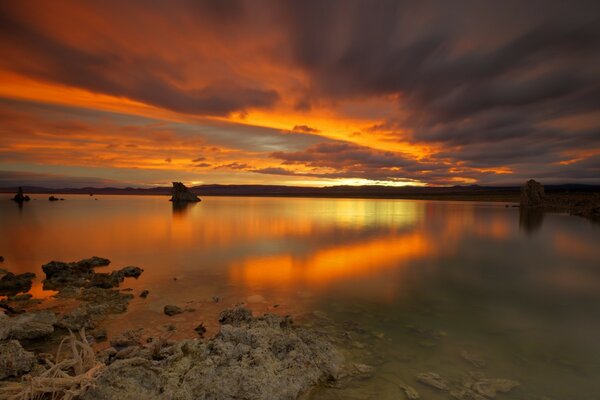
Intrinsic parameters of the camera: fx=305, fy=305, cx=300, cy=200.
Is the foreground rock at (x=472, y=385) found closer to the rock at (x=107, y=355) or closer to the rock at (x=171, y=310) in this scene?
the rock at (x=107, y=355)

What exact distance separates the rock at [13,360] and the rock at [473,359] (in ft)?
28.3

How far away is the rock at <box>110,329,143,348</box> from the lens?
23.3 ft

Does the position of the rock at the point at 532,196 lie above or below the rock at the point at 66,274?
above

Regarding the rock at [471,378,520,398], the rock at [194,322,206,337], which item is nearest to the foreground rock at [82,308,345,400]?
the rock at [194,322,206,337]

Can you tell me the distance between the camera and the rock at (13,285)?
11.5 m

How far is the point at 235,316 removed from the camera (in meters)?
8.48

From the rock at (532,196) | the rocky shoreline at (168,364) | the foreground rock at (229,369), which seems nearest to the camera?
the rocky shoreline at (168,364)

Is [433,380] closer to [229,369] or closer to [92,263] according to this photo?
[229,369]

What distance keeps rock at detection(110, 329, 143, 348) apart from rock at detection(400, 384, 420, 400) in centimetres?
589

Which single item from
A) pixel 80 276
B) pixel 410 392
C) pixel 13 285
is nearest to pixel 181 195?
pixel 80 276

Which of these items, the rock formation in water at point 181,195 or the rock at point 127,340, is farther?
the rock formation in water at point 181,195

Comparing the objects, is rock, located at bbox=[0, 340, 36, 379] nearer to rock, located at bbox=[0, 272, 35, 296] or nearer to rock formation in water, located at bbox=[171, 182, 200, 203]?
rock, located at bbox=[0, 272, 35, 296]

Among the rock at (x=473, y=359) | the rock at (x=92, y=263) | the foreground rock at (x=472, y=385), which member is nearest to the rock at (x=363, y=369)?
the foreground rock at (x=472, y=385)

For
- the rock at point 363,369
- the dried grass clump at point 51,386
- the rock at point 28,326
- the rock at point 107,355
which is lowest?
the rock at point 363,369
